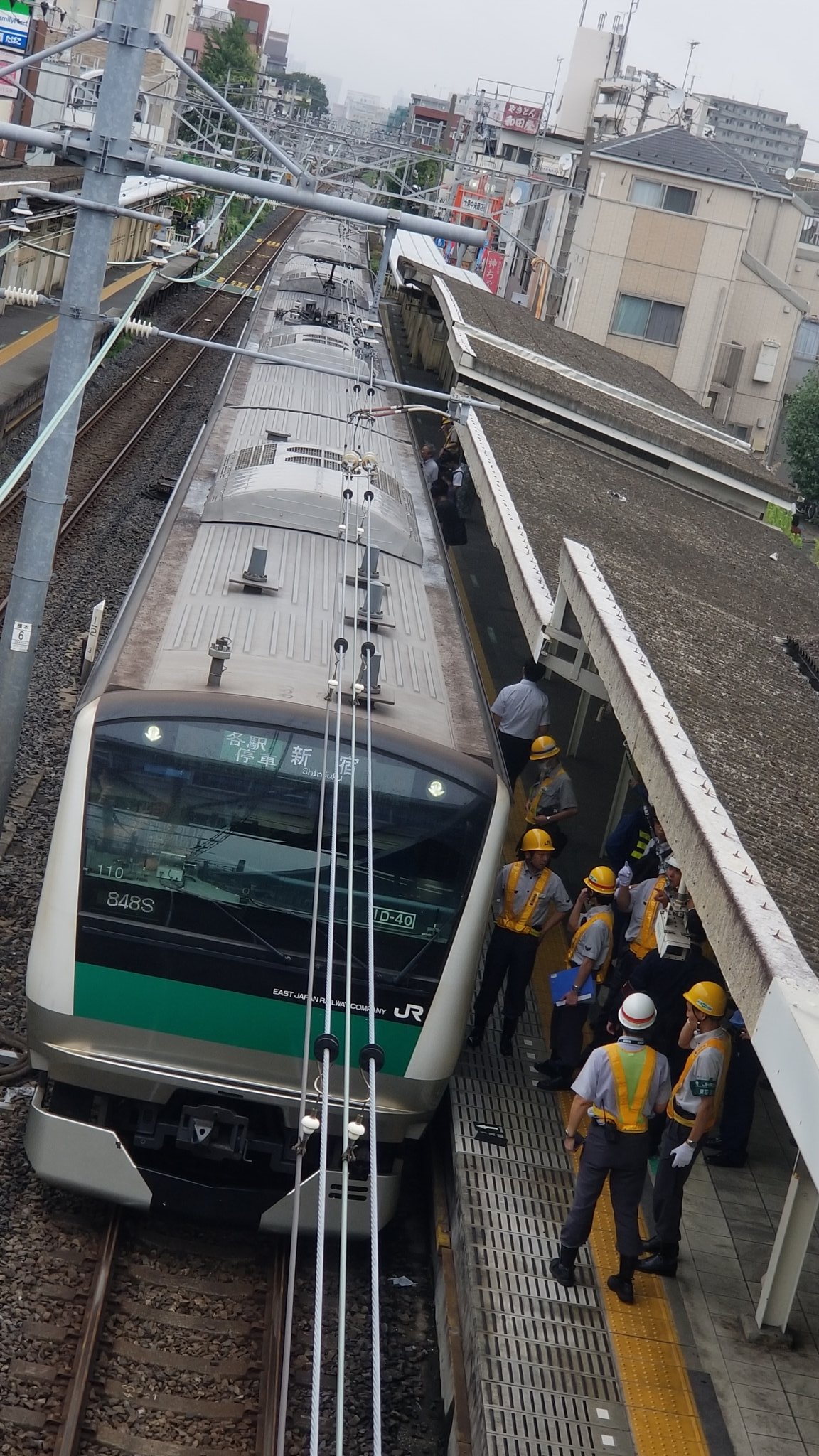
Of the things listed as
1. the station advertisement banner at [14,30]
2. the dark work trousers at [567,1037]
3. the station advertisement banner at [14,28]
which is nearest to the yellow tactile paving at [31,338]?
the station advertisement banner at [14,30]

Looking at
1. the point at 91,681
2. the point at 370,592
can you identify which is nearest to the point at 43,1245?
the point at 91,681

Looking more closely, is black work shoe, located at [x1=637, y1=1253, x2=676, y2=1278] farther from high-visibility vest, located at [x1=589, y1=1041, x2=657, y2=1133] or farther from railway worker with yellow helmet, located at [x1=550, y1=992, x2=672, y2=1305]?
high-visibility vest, located at [x1=589, y1=1041, x2=657, y2=1133]

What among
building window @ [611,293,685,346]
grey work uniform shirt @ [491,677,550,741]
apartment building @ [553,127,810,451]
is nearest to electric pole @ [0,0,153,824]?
grey work uniform shirt @ [491,677,550,741]

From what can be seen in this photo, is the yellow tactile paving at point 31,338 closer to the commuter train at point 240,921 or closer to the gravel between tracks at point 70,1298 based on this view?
the gravel between tracks at point 70,1298

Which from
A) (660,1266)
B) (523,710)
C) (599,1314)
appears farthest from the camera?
(523,710)

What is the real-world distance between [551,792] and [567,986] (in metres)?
1.91

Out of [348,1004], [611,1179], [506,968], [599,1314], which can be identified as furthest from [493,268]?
[348,1004]

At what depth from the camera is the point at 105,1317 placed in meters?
5.82

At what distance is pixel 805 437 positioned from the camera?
3525cm

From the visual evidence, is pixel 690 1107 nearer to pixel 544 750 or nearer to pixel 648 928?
pixel 648 928

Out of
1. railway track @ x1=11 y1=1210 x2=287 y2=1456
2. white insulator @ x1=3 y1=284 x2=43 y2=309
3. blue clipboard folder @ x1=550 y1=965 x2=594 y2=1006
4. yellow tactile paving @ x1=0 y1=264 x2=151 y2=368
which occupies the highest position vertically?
white insulator @ x1=3 y1=284 x2=43 y2=309

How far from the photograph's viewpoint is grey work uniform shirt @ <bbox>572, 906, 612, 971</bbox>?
7.25 metres

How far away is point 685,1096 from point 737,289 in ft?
107

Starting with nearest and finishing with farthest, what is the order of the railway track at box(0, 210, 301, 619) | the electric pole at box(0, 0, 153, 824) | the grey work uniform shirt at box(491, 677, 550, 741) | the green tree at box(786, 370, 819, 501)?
the electric pole at box(0, 0, 153, 824)
the grey work uniform shirt at box(491, 677, 550, 741)
the railway track at box(0, 210, 301, 619)
the green tree at box(786, 370, 819, 501)
